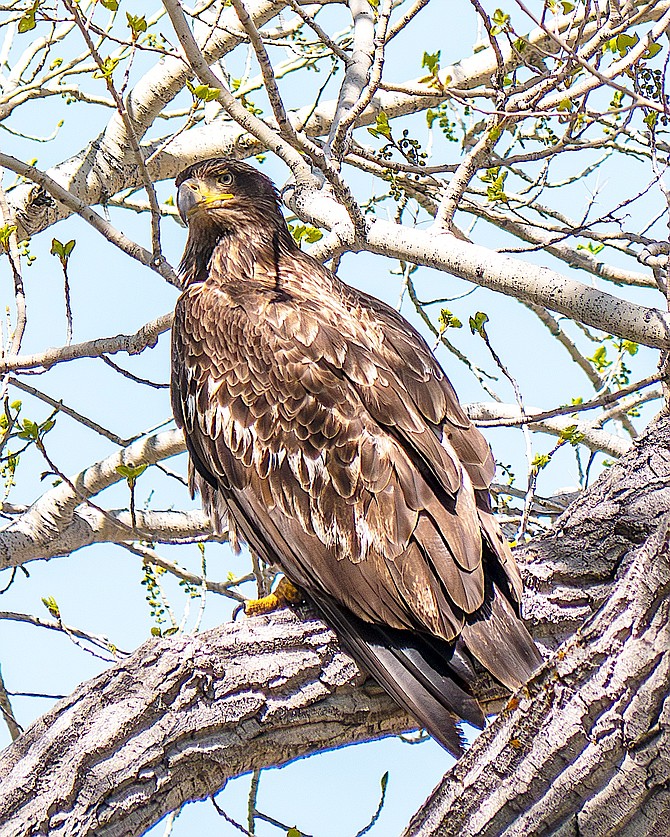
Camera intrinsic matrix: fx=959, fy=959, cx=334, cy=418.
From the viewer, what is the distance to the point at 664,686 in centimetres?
182

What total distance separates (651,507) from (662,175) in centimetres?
153

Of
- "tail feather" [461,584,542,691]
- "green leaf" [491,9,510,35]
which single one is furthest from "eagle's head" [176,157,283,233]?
"tail feather" [461,584,542,691]

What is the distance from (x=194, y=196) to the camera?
493 cm

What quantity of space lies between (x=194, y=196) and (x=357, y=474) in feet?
6.98

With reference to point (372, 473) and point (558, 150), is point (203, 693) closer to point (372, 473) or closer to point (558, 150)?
point (372, 473)

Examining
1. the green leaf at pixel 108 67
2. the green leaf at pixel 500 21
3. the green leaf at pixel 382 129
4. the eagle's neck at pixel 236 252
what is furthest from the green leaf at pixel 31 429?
the green leaf at pixel 500 21

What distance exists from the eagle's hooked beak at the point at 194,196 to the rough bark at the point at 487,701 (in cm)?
247

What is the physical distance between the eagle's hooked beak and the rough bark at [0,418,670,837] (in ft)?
8.09

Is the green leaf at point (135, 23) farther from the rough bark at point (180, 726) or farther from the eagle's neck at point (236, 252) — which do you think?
the rough bark at point (180, 726)

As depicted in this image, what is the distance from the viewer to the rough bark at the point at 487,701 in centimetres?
188

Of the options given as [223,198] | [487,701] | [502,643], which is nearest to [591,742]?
[502,643]

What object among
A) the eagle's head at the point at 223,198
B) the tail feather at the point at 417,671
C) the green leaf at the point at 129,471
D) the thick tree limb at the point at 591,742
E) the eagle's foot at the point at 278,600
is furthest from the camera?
the eagle's head at the point at 223,198

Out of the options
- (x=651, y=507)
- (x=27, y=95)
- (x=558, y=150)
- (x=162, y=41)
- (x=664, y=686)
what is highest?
(x=27, y=95)

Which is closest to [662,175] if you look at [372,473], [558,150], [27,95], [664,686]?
[558,150]
